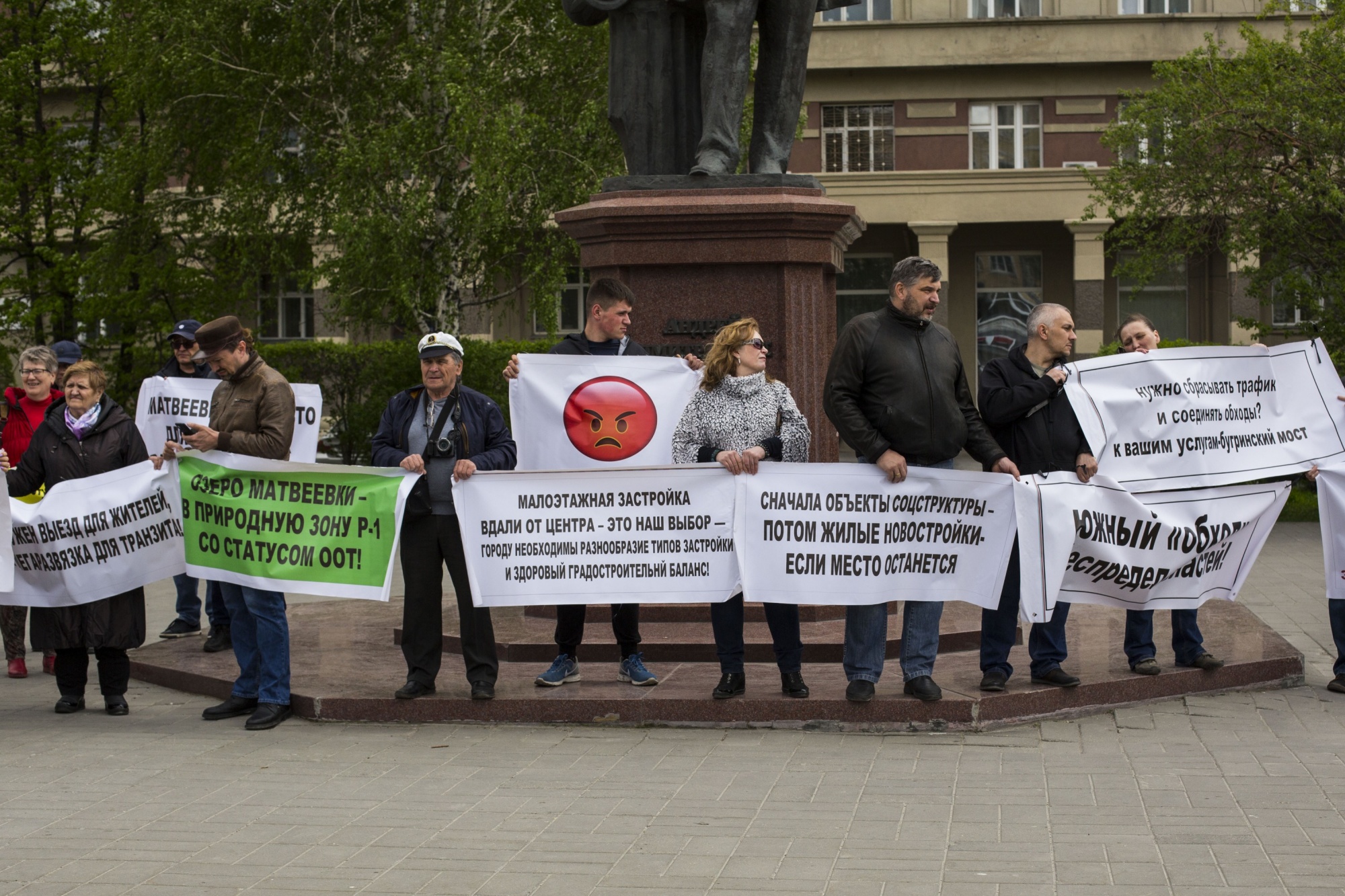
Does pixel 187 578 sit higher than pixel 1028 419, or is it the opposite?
pixel 1028 419

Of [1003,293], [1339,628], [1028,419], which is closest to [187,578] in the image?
[1028,419]

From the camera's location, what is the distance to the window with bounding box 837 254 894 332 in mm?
41688

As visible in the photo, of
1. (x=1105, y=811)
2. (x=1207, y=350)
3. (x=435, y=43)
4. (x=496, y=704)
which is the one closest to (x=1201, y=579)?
(x=1207, y=350)

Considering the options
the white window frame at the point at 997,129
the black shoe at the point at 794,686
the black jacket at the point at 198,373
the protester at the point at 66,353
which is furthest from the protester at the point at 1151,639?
the white window frame at the point at 997,129

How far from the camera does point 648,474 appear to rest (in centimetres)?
764

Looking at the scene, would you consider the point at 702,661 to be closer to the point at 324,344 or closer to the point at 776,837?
the point at 776,837

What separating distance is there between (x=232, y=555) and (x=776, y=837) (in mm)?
3668

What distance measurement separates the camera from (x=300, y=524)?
7.95 meters

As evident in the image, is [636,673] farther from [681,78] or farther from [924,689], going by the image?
[681,78]

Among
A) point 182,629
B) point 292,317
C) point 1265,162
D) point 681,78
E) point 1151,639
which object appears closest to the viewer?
point 1151,639

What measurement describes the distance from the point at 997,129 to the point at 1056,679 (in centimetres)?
3340

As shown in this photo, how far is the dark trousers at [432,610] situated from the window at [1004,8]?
112 feet

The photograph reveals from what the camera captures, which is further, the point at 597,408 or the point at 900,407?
the point at 597,408

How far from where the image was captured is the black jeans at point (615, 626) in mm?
7922
